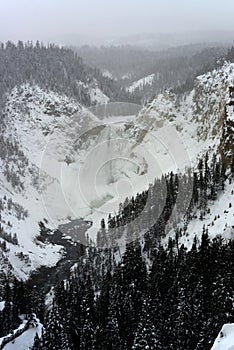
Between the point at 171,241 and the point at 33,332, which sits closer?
the point at 33,332

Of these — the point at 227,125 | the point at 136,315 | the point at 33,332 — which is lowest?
the point at 136,315

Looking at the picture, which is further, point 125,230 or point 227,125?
point 227,125

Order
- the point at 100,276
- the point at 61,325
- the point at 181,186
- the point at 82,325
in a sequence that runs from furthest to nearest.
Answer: the point at 181,186 < the point at 100,276 < the point at 82,325 < the point at 61,325

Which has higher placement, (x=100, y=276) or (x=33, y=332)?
(x=100, y=276)

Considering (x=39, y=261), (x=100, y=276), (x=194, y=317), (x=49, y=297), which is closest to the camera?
(x=194, y=317)

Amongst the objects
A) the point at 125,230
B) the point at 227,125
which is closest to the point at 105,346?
the point at 125,230

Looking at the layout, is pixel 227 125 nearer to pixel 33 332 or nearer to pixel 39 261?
pixel 39 261

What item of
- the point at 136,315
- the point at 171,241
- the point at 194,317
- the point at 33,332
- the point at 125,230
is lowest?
the point at 194,317

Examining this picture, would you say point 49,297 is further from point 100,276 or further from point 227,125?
point 227,125

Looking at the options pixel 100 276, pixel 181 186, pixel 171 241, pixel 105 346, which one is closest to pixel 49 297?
pixel 100 276
